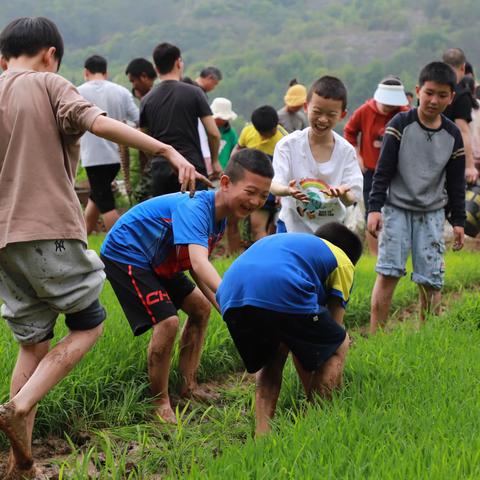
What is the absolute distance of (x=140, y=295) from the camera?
4152 millimetres

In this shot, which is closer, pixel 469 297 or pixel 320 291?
pixel 320 291

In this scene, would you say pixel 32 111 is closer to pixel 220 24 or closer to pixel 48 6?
pixel 48 6

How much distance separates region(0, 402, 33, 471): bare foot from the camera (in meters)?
3.11

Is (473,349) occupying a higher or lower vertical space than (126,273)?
lower

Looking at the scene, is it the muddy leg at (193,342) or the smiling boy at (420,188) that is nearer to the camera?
the muddy leg at (193,342)

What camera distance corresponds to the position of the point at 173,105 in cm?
690

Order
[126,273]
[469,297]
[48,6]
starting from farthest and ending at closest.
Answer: [48,6], [469,297], [126,273]

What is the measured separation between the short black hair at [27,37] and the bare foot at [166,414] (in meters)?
1.77

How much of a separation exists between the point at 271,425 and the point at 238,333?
1.31 ft

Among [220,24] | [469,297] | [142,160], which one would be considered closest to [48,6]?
[220,24]

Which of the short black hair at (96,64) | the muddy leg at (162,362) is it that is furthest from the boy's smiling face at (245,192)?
the short black hair at (96,64)

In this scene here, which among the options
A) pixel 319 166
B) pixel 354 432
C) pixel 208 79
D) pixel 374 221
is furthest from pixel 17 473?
pixel 208 79

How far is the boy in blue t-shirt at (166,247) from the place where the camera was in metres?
3.87

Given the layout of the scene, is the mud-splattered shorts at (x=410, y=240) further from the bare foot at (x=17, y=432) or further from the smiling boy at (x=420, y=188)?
the bare foot at (x=17, y=432)
